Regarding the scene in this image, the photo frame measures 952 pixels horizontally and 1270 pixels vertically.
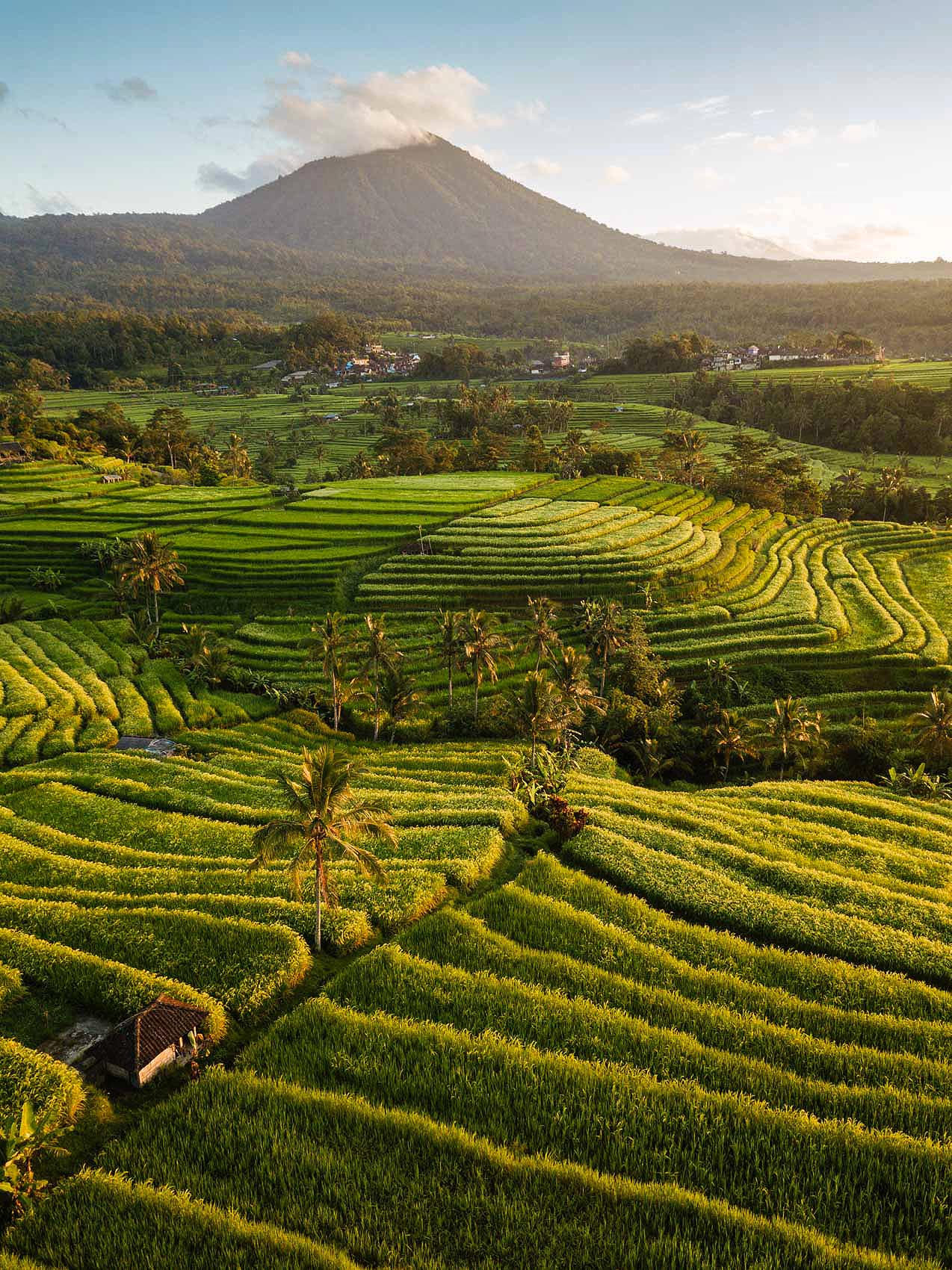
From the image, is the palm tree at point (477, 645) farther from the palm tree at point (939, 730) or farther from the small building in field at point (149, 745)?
the palm tree at point (939, 730)

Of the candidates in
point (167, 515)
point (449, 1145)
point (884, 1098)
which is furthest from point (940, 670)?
point (167, 515)

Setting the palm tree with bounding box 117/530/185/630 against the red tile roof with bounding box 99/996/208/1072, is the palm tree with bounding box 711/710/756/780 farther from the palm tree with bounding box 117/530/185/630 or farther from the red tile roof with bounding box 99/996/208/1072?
the palm tree with bounding box 117/530/185/630

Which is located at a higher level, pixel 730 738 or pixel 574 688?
pixel 574 688

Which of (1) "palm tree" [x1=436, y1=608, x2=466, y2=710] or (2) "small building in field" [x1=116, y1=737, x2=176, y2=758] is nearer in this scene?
(2) "small building in field" [x1=116, y1=737, x2=176, y2=758]

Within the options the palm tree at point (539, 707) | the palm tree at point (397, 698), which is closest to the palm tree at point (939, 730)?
the palm tree at point (539, 707)

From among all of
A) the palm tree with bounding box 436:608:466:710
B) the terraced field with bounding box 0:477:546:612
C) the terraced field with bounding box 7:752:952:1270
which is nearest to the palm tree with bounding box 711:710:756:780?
the palm tree with bounding box 436:608:466:710

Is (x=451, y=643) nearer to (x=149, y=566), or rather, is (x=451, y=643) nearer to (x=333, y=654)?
(x=333, y=654)

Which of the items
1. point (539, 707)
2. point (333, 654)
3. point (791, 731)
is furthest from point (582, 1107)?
point (333, 654)
